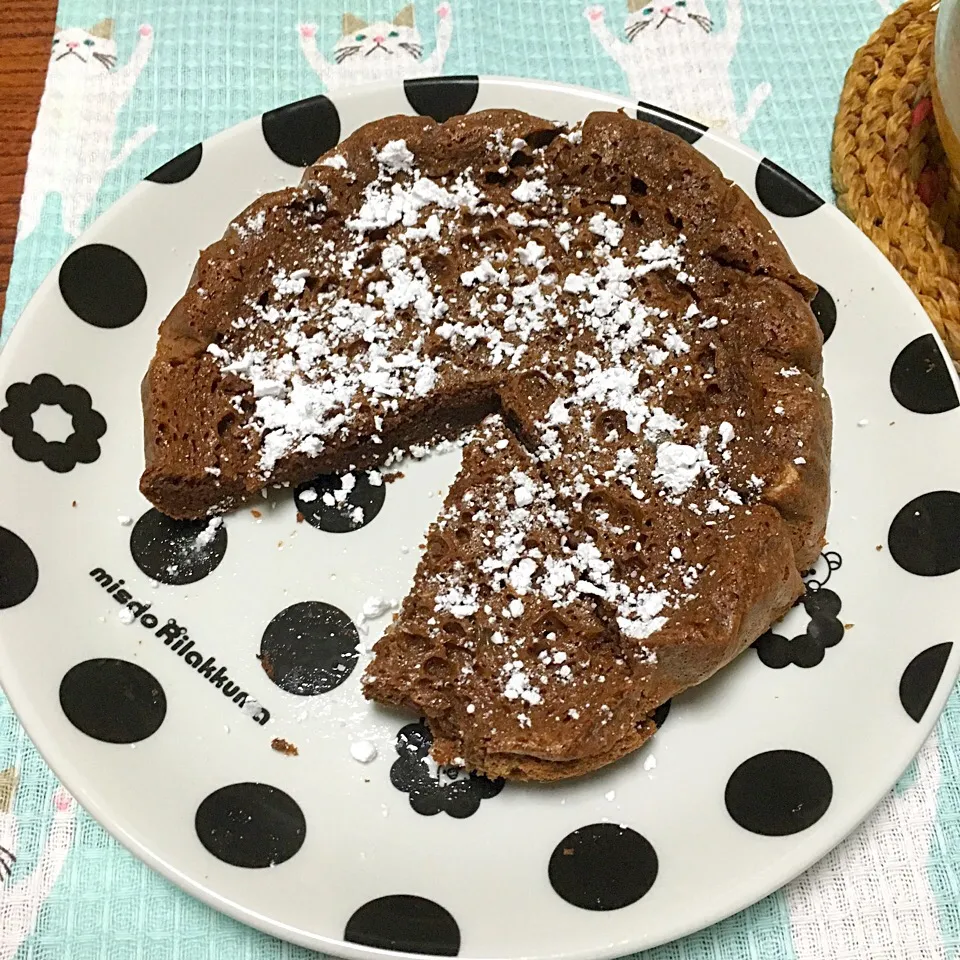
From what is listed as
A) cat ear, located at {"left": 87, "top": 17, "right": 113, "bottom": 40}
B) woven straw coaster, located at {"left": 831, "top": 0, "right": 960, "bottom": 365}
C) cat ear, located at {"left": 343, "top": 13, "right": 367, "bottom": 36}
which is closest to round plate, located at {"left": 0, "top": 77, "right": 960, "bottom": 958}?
A: woven straw coaster, located at {"left": 831, "top": 0, "right": 960, "bottom": 365}

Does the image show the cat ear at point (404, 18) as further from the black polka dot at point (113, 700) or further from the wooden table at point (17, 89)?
the black polka dot at point (113, 700)

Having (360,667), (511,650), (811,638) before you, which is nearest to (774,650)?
(811,638)

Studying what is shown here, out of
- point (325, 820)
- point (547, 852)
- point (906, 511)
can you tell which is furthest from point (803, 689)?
point (325, 820)

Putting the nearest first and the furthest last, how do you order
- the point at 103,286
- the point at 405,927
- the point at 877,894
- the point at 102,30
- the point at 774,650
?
the point at 405,927, the point at 877,894, the point at 774,650, the point at 103,286, the point at 102,30

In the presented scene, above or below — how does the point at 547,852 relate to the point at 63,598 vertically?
below

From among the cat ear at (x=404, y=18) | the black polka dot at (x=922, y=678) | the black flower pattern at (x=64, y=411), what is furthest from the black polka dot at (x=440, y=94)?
the black polka dot at (x=922, y=678)

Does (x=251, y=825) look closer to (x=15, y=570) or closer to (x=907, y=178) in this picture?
(x=15, y=570)

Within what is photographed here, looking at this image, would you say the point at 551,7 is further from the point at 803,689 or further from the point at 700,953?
the point at 700,953
